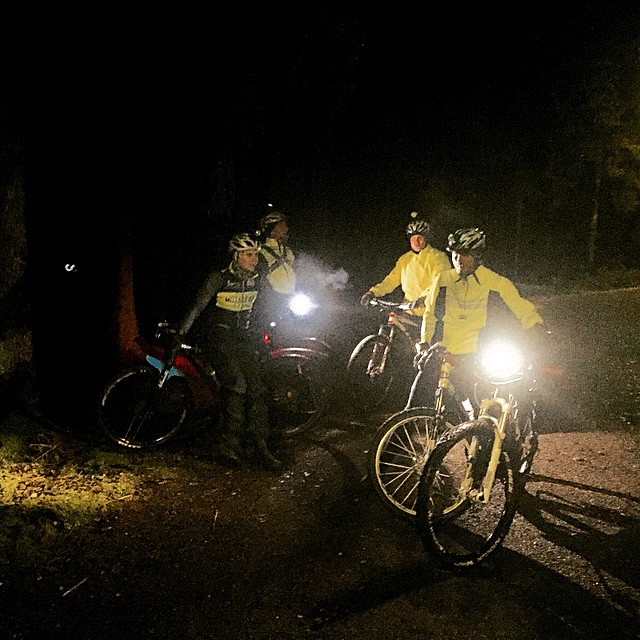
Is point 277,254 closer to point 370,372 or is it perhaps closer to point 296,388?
point 296,388

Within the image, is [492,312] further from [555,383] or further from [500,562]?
[500,562]

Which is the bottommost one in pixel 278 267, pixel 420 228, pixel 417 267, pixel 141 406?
pixel 141 406

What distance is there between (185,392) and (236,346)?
871 mm

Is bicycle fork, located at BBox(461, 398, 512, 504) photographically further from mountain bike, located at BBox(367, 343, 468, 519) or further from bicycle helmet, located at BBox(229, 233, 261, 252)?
bicycle helmet, located at BBox(229, 233, 261, 252)

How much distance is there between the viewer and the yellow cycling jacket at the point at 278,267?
309 inches

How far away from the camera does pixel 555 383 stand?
9539 mm

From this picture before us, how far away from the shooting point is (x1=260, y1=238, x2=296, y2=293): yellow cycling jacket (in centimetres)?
784

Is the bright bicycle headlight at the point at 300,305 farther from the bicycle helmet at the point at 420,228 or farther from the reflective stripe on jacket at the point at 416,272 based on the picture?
the bicycle helmet at the point at 420,228

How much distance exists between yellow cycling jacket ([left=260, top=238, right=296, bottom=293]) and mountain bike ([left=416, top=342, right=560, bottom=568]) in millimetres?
2905

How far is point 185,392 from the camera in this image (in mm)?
7062

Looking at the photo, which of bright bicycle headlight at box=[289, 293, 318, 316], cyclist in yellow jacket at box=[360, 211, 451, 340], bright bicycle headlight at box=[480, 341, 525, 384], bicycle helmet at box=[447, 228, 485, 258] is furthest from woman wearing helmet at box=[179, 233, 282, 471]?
bright bicycle headlight at box=[480, 341, 525, 384]

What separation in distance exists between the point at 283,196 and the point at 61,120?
37.7 feet

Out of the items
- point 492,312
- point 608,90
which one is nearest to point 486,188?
point 608,90

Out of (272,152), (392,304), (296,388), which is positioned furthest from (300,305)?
(272,152)
